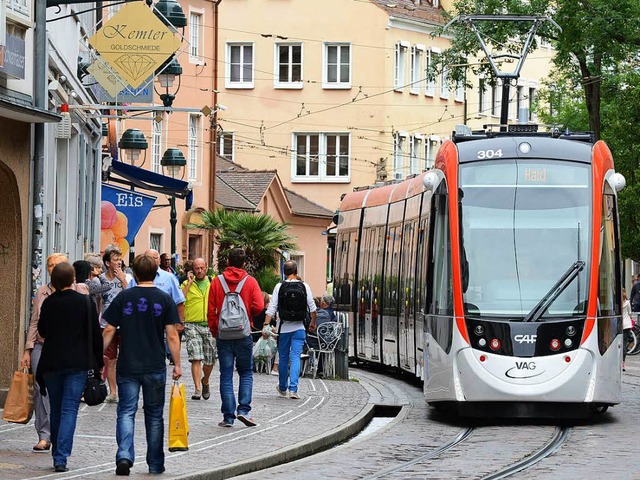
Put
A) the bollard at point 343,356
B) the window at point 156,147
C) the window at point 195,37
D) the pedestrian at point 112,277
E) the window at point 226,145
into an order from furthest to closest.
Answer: the window at point 226,145 → the window at point 195,37 → the window at point 156,147 → the bollard at point 343,356 → the pedestrian at point 112,277

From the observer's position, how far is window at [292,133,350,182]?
69.8m

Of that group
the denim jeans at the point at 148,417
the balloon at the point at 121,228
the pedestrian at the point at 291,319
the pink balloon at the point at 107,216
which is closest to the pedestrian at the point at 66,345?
the denim jeans at the point at 148,417

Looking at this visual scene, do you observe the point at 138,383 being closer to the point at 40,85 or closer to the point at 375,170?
the point at 40,85

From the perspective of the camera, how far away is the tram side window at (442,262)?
19.9m

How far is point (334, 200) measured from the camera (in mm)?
69500

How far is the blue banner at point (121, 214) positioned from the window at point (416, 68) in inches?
1575

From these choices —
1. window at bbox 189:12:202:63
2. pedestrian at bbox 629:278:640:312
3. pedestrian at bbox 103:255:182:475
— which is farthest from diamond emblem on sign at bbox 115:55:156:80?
window at bbox 189:12:202:63

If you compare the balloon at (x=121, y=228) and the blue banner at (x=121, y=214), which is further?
the balloon at (x=121, y=228)

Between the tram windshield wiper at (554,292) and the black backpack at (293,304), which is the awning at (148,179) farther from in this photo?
the tram windshield wiper at (554,292)

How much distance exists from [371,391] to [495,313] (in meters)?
5.22

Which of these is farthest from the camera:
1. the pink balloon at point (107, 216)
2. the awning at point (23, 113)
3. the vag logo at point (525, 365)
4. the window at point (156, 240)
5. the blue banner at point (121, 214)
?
the window at point (156, 240)

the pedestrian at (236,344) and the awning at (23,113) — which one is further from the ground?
the awning at (23,113)

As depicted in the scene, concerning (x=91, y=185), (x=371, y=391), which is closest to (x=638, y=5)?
(x=91, y=185)

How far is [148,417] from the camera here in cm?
1370
